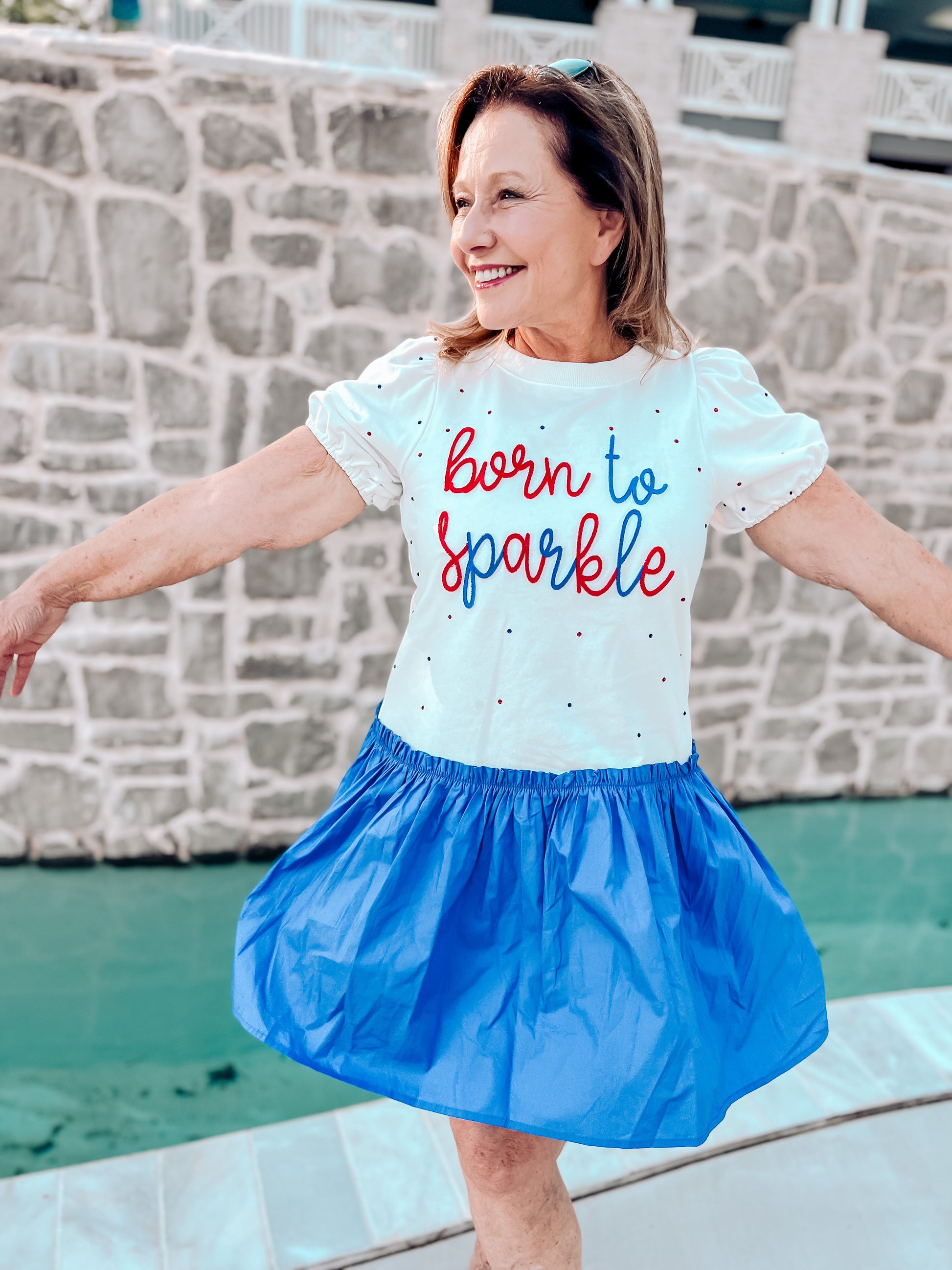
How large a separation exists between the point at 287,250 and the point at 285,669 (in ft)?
4.48

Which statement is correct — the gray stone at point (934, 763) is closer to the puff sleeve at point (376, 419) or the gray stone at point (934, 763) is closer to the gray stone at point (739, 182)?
the gray stone at point (739, 182)

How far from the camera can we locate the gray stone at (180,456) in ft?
10.7

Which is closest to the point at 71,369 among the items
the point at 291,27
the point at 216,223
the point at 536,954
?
the point at 216,223

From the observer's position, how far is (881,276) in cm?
386

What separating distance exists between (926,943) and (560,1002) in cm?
281

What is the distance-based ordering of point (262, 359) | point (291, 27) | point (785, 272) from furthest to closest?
point (291, 27)
point (785, 272)
point (262, 359)

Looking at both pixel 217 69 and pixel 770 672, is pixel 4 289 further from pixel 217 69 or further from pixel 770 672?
pixel 770 672

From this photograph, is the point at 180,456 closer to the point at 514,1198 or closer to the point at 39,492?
the point at 39,492

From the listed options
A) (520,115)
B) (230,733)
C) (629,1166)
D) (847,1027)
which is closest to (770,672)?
(847,1027)

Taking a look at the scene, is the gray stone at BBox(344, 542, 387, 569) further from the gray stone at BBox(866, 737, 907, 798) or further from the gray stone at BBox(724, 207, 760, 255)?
the gray stone at BBox(866, 737, 907, 798)

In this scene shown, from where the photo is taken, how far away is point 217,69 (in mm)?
3023

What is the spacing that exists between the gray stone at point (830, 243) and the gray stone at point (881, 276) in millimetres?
91

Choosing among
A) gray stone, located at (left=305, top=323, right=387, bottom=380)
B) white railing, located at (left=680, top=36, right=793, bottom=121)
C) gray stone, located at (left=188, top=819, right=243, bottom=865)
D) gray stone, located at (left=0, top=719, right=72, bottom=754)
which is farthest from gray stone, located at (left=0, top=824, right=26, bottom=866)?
white railing, located at (left=680, top=36, right=793, bottom=121)

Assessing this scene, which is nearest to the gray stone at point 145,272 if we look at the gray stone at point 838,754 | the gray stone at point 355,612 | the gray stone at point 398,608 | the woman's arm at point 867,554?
the gray stone at point 355,612
